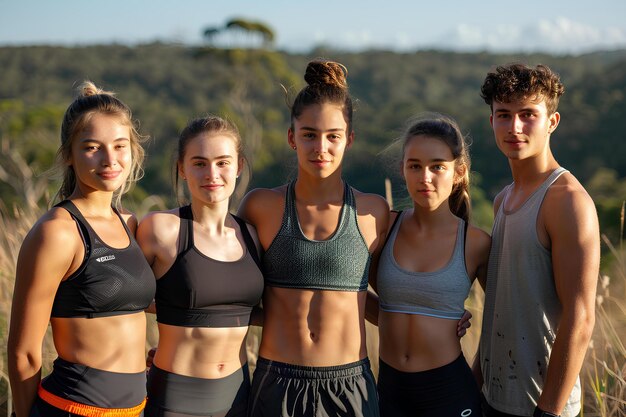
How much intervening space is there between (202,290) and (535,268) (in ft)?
4.35

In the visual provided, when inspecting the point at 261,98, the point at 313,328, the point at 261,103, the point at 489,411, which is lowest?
the point at 489,411

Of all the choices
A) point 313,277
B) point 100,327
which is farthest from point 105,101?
point 313,277

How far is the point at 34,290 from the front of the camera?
8.66 feet

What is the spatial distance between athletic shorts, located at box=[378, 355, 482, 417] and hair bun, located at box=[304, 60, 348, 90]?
1288mm

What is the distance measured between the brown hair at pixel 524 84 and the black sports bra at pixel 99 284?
64.2 inches

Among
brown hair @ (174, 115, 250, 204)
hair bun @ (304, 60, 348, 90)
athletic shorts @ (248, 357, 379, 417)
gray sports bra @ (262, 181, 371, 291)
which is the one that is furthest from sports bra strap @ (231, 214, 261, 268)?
hair bun @ (304, 60, 348, 90)

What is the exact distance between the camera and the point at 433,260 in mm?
3246

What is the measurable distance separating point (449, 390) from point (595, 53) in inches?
2858

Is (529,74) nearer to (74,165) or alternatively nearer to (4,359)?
(74,165)

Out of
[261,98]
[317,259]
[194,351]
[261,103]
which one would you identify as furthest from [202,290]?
[261,98]

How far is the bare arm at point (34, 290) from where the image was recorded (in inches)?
104

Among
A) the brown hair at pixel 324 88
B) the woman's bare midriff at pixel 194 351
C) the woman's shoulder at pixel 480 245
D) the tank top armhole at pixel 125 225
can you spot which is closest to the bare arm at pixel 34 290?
the tank top armhole at pixel 125 225

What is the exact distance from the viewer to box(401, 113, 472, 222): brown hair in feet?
10.9

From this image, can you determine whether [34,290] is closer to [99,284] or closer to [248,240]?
[99,284]
